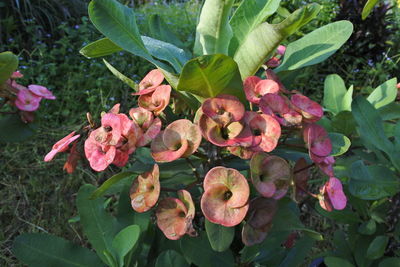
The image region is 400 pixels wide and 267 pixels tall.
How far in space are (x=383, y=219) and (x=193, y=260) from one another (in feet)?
1.92

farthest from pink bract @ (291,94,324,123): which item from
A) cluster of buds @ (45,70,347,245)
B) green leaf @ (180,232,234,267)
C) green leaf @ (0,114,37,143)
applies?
green leaf @ (0,114,37,143)

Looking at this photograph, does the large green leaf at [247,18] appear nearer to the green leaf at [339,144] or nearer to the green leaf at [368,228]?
the green leaf at [339,144]

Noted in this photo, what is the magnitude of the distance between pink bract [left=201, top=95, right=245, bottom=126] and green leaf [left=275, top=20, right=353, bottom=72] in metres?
0.22

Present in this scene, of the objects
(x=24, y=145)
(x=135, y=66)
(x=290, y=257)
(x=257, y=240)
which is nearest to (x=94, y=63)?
(x=135, y=66)

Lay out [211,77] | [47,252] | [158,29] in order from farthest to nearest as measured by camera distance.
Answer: [158,29] < [47,252] < [211,77]

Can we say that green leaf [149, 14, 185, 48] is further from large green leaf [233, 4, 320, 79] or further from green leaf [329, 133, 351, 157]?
green leaf [329, 133, 351, 157]

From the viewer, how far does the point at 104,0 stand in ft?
3.03

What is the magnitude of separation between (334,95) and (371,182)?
0.38m

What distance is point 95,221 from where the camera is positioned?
1116 mm

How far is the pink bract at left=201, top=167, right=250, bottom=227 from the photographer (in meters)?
0.82

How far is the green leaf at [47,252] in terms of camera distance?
104 cm

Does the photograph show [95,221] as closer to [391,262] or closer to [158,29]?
[158,29]

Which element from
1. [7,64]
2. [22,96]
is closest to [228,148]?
[7,64]

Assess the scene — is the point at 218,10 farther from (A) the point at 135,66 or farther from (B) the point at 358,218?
(A) the point at 135,66
